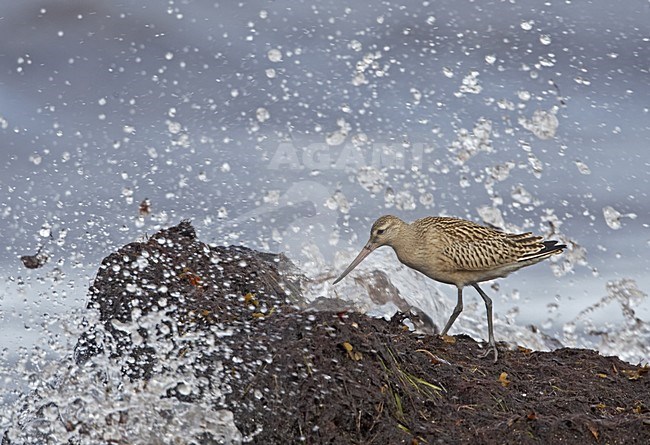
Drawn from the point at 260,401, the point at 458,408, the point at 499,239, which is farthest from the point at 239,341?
the point at 499,239

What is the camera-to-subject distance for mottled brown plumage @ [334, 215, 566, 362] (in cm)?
717

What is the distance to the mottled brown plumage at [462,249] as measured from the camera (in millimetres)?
7168

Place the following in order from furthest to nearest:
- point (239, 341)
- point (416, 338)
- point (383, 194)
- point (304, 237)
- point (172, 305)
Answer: point (383, 194)
point (304, 237)
point (416, 338)
point (172, 305)
point (239, 341)

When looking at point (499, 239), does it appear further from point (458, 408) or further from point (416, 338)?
point (458, 408)

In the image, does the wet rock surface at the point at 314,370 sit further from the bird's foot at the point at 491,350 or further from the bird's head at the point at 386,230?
the bird's head at the point at 386,230

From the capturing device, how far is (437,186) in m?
9.63

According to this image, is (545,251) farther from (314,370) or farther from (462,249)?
(314,370)

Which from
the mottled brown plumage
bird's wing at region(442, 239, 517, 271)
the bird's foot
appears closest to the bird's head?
the mottled brown plumage

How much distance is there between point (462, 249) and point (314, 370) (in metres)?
2.09

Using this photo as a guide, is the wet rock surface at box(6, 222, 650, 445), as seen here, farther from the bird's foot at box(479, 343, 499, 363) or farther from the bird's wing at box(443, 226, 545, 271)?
the bird's wing at box(443, 226, 545, 271)

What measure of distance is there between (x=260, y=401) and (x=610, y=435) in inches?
70.9

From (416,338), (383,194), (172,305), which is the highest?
(172,305)

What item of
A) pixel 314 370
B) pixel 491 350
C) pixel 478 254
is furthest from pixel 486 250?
pixel 314 370

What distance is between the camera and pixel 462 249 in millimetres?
7152
